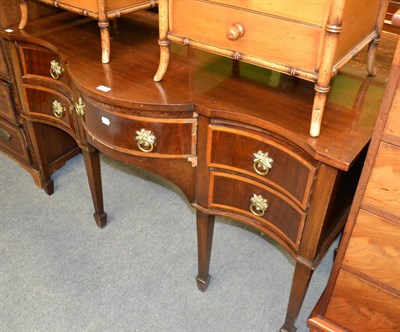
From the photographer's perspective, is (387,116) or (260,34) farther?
(260,34)

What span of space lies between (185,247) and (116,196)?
0.49m

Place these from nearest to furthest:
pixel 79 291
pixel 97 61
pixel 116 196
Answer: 1. pixel 97 61
2. pixel 79 291
3. pixel 116 196

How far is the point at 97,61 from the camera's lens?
4.84ft

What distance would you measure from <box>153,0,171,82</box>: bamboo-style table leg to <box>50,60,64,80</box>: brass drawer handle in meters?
0.47

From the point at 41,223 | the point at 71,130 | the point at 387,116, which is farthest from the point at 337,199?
the point at 41,223

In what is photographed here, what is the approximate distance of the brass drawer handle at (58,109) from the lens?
67.8 inches

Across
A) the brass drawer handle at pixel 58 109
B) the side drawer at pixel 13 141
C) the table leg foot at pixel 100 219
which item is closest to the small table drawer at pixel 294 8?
the brass drawer handle at pixel 58 109

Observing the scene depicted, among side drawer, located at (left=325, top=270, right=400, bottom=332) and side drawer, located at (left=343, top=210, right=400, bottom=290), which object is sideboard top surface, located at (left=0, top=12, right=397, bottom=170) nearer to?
side drawer, located at (left=343, top=210, right=400, bottom=290)

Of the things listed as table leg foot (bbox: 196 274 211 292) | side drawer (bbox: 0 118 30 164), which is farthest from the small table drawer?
side drawer (bbox: 0 118 30 164)

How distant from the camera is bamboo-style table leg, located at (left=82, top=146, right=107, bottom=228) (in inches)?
66.5

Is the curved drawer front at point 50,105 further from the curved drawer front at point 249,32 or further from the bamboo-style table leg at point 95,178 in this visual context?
the curved drawer front at point 249,32

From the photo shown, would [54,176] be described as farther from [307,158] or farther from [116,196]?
[307,158]

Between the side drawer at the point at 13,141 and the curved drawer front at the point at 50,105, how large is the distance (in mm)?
245

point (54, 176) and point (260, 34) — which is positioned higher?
point (260, 34)
